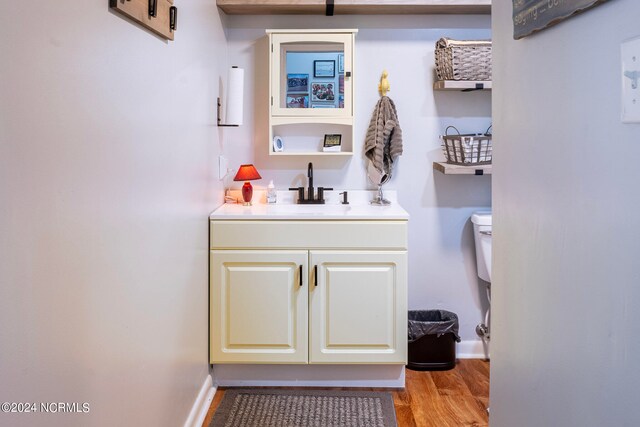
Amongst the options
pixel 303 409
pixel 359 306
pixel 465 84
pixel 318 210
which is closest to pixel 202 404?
pixel 303 409

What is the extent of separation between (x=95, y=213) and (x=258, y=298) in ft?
4.71

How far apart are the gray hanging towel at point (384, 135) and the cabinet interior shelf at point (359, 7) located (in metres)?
0.48

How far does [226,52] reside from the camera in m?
3.13

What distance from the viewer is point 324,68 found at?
306 cm

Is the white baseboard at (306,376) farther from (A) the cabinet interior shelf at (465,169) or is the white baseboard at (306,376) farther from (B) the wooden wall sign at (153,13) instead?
(B) the wooden wall sign at (153,13)

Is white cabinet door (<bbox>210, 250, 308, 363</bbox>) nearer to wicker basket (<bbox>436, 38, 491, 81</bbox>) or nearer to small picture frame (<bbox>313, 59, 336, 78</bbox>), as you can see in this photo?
small picture frame (<bbox>313, 59, 336, 78</bbox>)

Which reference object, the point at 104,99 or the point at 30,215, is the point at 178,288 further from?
the point at 30,215

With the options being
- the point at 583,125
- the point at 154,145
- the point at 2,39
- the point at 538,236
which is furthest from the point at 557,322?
the point at 154,145

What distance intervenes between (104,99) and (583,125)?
109 cm

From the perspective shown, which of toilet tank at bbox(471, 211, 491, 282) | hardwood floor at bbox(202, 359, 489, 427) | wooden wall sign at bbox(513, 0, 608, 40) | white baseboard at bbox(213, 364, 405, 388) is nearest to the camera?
wooden wall sign at bbox(513, 0, 608, 40)

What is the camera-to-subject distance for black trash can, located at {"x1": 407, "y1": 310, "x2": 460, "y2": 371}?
118 inches

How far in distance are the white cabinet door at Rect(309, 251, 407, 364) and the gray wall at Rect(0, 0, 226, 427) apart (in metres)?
0.66

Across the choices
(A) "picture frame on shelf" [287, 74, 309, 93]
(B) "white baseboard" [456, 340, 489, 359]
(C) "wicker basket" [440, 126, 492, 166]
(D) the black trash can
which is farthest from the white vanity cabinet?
(A) "picture frame on shelf" [287, 74, 309, 93]

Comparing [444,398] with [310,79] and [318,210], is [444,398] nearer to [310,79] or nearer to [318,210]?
[318,210]
